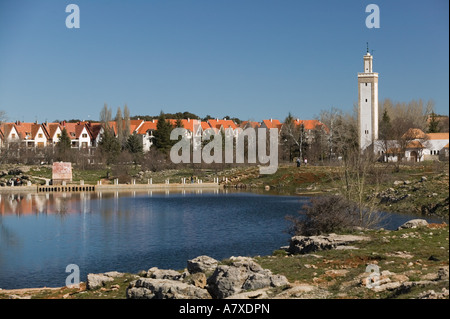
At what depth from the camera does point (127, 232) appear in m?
26.7

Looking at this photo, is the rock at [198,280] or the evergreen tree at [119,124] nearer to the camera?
the rock at [198,280]

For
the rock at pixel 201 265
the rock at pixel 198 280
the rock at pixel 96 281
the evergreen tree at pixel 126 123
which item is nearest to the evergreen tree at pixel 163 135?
the evergreen tree at pixel 126 123

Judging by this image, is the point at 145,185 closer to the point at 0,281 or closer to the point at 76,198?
the point at 76,198

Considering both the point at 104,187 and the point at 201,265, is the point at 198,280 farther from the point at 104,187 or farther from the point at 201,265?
the point at 104,187

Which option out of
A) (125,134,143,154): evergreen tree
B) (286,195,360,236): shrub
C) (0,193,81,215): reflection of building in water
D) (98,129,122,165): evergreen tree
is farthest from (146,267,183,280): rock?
(125,134,143,154): evergreen tree

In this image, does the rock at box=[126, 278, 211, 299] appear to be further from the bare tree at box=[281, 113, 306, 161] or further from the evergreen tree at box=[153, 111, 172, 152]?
the evergreen tree at box=[153, 111, 172, 152]

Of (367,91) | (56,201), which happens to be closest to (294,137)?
(367,91)

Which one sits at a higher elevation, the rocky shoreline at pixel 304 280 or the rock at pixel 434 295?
the rock at pixel 434 295

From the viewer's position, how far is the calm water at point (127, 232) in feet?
64.6

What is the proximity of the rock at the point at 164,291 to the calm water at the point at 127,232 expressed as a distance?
18.2ft

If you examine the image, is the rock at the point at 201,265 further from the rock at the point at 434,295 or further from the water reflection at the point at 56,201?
the water reflection at the point at 56,201

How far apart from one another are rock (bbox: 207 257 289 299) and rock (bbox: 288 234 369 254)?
458cm

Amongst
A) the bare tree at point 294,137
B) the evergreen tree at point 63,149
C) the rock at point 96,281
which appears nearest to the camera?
the rock at point 96,281
